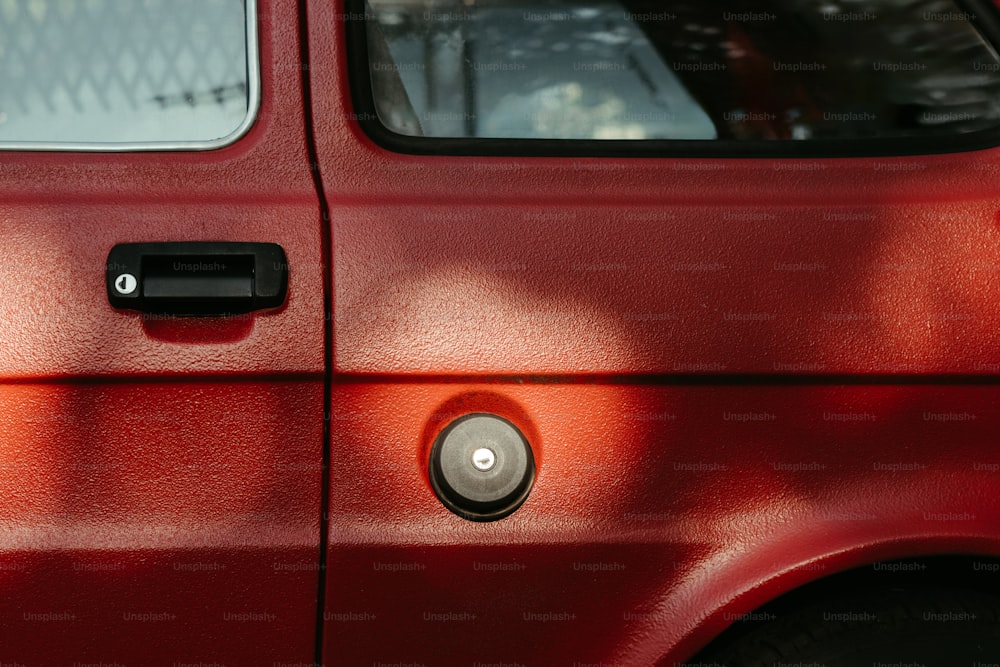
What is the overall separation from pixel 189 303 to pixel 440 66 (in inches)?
20.4

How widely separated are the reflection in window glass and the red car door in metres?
0.32

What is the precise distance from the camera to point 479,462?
3.67ft

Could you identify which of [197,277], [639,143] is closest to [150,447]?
[197,277]

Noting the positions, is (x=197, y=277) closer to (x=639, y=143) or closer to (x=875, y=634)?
(x=639, y=143)

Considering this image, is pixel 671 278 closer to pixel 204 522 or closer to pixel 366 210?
pixel 366 210

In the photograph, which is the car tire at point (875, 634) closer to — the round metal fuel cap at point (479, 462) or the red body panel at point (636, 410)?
the red body panel at point (636, 410)

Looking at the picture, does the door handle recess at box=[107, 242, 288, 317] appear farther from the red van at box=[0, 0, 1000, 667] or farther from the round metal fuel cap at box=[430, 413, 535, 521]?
the round metal fuel cap at box=[430, 413, 535, 521]

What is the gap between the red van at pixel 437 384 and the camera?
1.11m

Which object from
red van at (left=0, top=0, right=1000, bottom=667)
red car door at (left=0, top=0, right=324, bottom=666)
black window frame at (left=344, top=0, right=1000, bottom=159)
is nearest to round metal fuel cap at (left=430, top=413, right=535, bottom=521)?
red van at (left=0, top=0, right=1000, bottom=667)

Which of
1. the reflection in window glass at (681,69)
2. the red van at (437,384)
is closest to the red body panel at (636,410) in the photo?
the red van at (437,384)

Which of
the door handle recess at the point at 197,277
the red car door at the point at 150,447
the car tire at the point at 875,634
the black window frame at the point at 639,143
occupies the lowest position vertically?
the car tire at the point at 875,634

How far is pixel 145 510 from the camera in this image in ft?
3.66

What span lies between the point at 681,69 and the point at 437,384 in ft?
2.10

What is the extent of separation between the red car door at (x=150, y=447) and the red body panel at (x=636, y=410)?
6 cm
